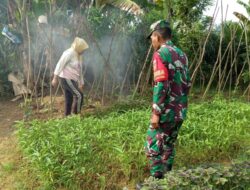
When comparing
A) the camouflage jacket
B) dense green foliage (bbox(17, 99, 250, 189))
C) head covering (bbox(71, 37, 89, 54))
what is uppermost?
head covering (bbox(71, 37, 89, 54))

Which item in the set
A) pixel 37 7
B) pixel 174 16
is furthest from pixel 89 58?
pixel 174 16

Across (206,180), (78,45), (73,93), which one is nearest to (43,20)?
(78,45)

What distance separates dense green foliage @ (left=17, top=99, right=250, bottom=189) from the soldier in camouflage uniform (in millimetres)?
498

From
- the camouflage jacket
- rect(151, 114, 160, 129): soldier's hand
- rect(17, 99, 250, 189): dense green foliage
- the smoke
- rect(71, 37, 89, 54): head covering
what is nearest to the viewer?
the camouflage jacket

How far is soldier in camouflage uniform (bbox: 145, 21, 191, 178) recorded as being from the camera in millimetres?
3725

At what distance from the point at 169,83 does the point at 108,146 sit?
1.32 metres

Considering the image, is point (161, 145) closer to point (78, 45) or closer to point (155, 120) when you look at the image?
point (155, 120)

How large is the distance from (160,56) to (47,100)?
490 cm

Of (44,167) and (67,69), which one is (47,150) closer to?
(44,167)

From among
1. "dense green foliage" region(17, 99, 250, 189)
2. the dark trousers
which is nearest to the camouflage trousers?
"dense green foliage" region(17, 99, 250, 189)

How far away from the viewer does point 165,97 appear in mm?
3781

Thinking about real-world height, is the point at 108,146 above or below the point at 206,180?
below

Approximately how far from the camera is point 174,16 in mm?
11016

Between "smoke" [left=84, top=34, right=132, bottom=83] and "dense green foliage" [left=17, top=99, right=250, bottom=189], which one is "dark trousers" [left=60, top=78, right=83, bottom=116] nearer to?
"dense green foliage" [left=17, top=99, right=250, bottom=189]
